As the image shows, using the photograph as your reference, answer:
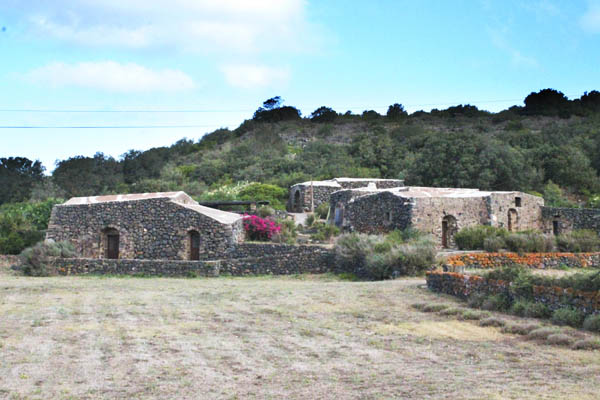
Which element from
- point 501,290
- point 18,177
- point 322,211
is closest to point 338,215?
point 322,211

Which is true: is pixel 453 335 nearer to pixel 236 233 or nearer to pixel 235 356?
pixel 235 356

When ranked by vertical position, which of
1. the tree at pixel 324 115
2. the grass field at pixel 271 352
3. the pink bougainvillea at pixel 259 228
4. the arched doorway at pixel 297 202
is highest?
the tree at pixel 324 115

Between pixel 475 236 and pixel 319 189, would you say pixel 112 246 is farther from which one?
pixel 475 236

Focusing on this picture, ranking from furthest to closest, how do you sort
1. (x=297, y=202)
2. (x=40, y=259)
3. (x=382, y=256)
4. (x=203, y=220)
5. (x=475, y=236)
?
(x=297, y=202) → (x=203, y=220) → (x=475, y=236) → (x=40, y=259) → (x=382, y=256)

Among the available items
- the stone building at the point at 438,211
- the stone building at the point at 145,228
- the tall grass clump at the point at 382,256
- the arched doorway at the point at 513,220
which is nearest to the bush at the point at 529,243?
the tall grass clump at the point at 382,256

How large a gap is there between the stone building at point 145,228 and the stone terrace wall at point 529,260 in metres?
8.70

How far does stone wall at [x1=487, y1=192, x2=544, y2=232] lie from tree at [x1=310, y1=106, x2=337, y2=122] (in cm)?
5676

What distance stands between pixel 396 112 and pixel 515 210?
5978cm

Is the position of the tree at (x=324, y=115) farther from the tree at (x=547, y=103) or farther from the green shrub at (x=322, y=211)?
the green shrub at (x=322, y=211)

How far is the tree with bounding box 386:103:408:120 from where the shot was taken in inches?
3280

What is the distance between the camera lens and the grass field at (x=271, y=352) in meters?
7.11

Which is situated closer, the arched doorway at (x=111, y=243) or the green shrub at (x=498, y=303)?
the green shrub at (x=498, y=303)

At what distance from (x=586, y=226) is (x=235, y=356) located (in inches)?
834

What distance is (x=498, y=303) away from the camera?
38.4 feet
